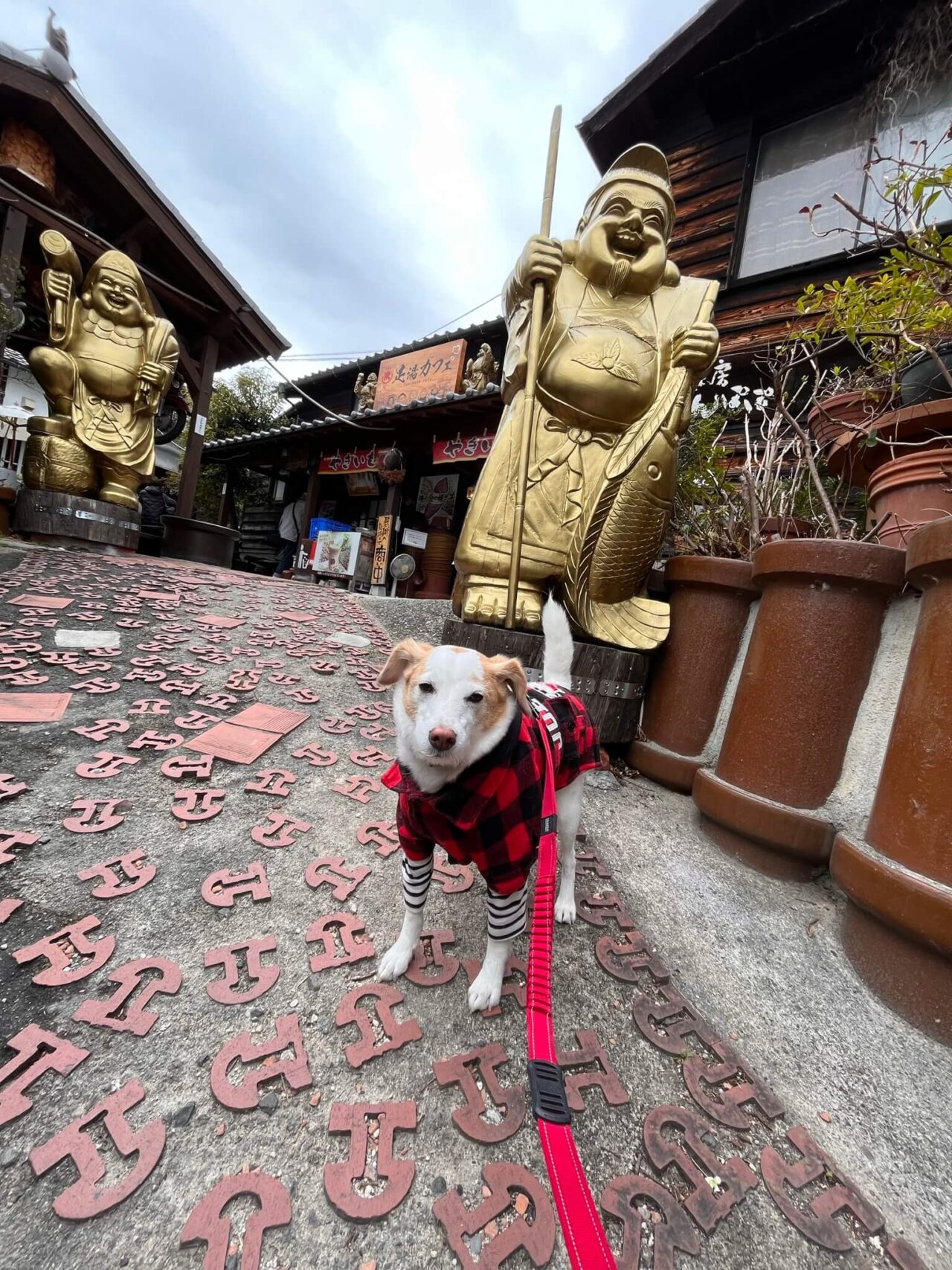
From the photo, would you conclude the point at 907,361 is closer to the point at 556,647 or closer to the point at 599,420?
the point at 599,420

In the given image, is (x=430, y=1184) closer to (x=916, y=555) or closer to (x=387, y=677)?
(x=387, y=677)

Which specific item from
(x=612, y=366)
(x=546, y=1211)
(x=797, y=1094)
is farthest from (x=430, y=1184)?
(x=612, y=366)

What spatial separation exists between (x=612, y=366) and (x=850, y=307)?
4.48ft

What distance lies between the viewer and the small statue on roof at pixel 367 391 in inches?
490

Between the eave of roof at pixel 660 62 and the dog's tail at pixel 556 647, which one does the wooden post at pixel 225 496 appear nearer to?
the eave of roof at pixel 660 62

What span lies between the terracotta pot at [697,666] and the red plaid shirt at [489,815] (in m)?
1.91

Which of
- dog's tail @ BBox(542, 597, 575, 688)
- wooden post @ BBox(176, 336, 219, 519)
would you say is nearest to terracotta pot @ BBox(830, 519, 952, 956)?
dog's tail @ BBox(542, 597, 575, 688)

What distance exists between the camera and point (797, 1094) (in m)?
1.55

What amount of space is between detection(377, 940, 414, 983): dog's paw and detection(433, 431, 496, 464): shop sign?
797 cm

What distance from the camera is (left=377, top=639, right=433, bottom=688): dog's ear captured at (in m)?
1.78

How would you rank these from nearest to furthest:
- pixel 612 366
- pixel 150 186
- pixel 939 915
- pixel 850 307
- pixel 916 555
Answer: pixel 939 915 → pixel 916 555 → pixel 850 307 → pixel 612 366 → pixel 150 186

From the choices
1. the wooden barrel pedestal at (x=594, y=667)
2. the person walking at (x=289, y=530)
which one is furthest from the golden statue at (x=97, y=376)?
the person walking at (x=289, y=530)

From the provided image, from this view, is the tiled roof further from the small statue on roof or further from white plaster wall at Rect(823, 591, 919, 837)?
white plaster wall at Rect(823, 591, 919, 837)

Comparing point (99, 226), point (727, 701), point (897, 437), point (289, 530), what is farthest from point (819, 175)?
Answer: point (289, 530)
